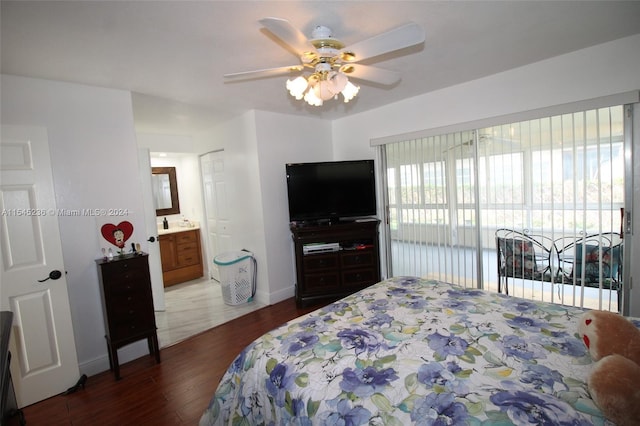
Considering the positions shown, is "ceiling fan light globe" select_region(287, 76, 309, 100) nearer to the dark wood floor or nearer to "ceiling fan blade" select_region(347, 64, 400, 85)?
"ceiling fan blade" select_region(347, 64, 400, 85)

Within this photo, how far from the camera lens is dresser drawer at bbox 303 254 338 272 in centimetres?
358

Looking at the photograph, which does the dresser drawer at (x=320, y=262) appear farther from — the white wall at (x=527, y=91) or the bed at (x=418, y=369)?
the bed at (x=418, y=369)

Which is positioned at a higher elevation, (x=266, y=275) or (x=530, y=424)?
(x=530, y=424)

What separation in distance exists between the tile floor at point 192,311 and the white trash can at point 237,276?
0.10 m

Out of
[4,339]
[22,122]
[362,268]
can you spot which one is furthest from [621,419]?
[22,122]

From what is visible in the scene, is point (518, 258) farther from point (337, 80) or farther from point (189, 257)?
point (189, 257)

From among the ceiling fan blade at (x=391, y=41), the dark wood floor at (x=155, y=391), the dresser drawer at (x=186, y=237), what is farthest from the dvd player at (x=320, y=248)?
the dresser drawer at (x=186, y=237)

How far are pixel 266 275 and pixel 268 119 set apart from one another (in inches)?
77.7

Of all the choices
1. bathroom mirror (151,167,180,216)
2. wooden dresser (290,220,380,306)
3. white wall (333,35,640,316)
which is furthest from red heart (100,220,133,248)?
white wall (333,35,640,316)

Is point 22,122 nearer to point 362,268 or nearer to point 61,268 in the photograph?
point 61,268

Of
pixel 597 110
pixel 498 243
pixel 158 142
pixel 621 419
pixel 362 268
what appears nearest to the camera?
pixel 621 419

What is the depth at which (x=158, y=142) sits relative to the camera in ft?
15.1

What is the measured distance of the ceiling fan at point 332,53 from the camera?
1.40 m

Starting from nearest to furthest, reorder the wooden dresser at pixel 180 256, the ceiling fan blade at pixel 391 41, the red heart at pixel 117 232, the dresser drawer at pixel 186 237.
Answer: the ceiling fan blade at pixel 391 41, the red heart at pixel 117 232, the wooden dresser at pixel 180 256, the dresser drawer at pixel 186 237
